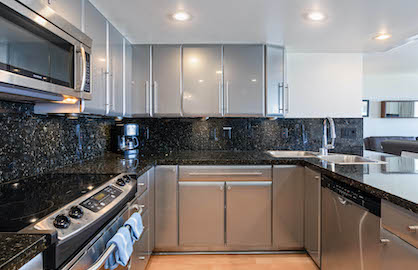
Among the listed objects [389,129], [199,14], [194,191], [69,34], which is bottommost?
[194,191]

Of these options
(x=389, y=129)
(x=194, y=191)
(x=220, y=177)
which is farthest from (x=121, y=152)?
(x=389, y=129)

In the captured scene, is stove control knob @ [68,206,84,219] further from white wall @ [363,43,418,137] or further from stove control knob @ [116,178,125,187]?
white wall @ [363,43,418,137]

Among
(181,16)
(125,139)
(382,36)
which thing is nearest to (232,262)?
(125,139)

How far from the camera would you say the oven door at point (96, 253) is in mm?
974

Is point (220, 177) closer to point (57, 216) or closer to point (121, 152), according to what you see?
point (121, 152)

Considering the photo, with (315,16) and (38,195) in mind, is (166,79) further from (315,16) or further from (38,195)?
(38,195)

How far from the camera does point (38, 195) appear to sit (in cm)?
123

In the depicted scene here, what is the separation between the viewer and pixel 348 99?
306 centimetres

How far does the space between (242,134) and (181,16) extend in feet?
4.91

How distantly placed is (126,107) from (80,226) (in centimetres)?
173

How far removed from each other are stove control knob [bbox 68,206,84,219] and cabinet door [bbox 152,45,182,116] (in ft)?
5.81

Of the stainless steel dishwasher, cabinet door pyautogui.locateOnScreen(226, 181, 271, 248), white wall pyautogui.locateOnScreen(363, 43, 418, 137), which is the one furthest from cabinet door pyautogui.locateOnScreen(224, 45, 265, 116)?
white wall pyautogui.locateOnScreen(363, 43, 418, 137)

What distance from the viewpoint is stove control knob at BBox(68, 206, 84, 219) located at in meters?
1.00

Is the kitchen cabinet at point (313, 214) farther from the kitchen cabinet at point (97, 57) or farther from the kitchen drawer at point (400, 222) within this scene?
the kitchen cabinet at point (97, 57)
